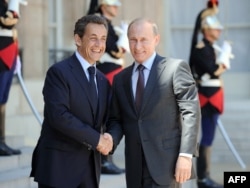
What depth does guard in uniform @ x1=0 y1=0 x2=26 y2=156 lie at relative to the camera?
5.78 meters

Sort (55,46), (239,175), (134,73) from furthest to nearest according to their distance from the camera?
(55,46), (239,175), (134,73)

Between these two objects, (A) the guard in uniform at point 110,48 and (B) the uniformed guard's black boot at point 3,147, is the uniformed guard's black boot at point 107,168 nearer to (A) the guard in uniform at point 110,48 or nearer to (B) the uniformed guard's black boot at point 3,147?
→ (A) the guard in uniform at point 110,48

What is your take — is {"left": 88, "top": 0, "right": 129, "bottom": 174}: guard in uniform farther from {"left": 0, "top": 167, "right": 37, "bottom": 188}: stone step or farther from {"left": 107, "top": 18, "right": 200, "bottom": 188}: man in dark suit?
{"left": 107, "top": 18, "right": 200, "bottom": 188}: man in dark suit

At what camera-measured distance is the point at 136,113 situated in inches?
150

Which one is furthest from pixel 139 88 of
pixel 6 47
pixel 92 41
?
pixel 6 47

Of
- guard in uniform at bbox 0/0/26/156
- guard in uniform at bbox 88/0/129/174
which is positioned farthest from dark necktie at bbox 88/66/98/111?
guard in uniform at bbox 88/0/129/174

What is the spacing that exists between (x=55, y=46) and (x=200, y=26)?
344 centimetres

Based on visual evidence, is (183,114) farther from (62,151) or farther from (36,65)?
(36,65)

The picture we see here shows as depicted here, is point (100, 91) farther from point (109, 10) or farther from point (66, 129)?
point (109, 10)

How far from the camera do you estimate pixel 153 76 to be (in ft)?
12.6

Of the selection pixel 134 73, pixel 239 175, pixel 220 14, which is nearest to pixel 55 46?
pixel 220 14

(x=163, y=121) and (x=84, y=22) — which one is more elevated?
(x=84, y=22)

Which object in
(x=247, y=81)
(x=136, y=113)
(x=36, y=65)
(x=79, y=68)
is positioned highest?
(x=79, y=68)

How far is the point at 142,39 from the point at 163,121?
481mm
